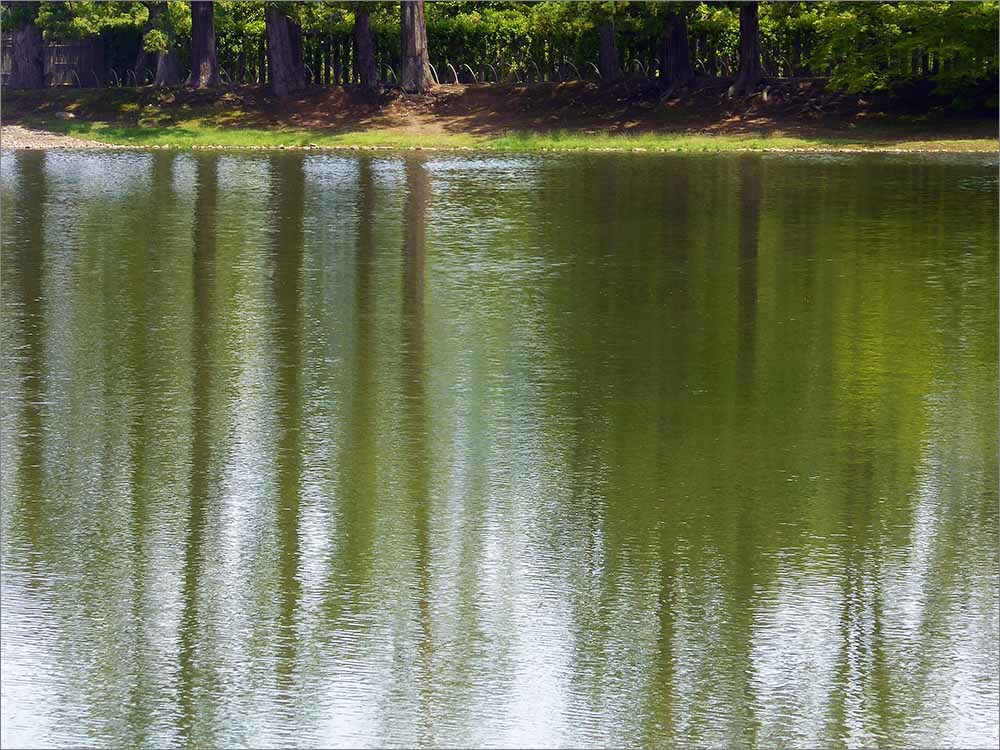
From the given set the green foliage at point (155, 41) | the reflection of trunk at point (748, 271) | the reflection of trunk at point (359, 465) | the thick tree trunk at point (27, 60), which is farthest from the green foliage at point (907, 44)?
the reflection of trunk at point (359, 465)

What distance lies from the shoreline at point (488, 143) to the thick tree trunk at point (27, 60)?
782cm

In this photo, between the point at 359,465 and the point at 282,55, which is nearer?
the point at 359,465

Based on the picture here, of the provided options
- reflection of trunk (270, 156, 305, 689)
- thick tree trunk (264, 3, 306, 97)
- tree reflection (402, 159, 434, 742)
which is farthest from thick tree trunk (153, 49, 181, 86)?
tree reflection (402, 159, 434, 742)

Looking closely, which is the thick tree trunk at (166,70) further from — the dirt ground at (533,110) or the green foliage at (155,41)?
the green foliage at (155,41)

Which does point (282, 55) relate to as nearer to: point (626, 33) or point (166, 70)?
point (166, 70)

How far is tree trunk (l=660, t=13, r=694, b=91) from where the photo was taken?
134 feet

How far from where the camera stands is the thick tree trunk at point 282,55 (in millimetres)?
42375

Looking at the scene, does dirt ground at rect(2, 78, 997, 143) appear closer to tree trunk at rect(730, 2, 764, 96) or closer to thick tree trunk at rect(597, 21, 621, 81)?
tree trunk at rect(730, 2, 764, 96)

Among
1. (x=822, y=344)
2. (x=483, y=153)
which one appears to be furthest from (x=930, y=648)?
(x=483, y=153)

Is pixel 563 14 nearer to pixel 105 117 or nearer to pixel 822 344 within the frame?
pixel 105 117

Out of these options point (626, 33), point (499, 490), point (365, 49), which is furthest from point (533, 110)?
point (499, 490)

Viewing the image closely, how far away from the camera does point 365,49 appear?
42781 mm

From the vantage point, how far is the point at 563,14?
41781mm

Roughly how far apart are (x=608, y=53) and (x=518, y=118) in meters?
4.68
